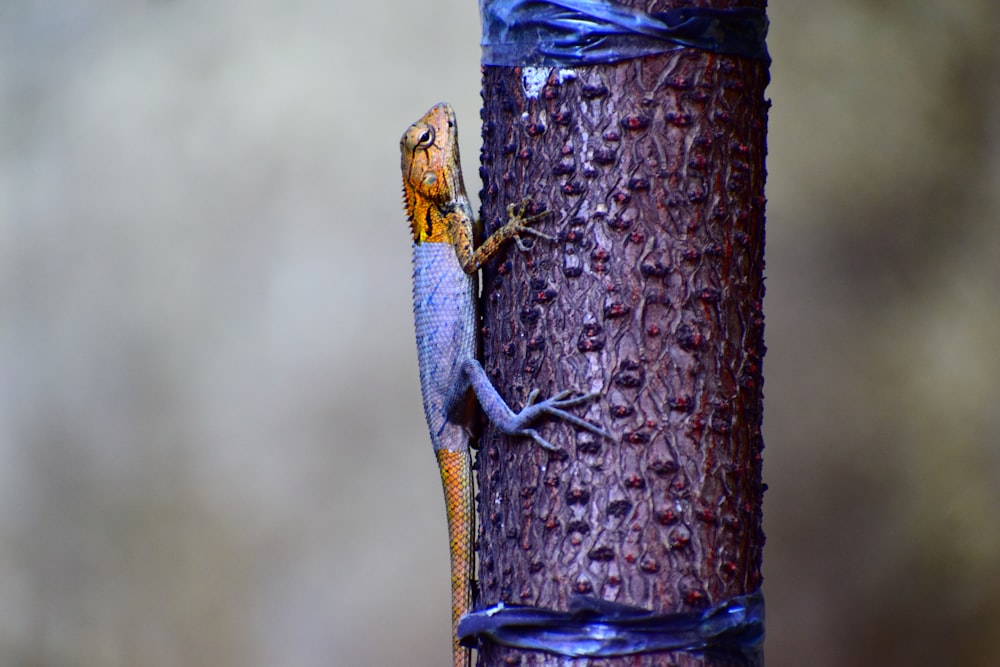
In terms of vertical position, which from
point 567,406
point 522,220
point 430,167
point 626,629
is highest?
point 430,167

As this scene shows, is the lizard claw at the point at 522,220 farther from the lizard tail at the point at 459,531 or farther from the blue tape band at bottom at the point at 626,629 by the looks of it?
the blue tape band at bottom at the point at 626,629

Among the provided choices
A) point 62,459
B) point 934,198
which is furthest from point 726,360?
point 62,459

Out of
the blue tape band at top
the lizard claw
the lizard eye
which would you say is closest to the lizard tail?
the lizard claw

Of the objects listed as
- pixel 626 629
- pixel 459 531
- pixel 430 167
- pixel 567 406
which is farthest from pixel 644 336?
pixel 430 167

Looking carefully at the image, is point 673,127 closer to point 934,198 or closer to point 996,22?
point 934,198

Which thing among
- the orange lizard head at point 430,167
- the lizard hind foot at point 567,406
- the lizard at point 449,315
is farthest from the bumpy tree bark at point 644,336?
the orange lizard head at point 430,167

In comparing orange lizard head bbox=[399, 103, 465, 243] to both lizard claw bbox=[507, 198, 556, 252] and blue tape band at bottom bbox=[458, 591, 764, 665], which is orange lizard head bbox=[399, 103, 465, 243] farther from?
blue tape band at bottom bbox=[458, 591, 764, 665]

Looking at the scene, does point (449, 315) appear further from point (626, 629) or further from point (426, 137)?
point (626, 629)
